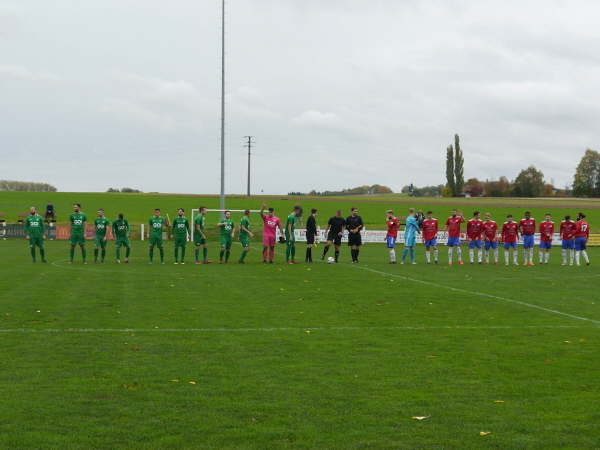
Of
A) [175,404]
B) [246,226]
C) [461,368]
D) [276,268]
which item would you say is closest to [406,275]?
[276,268]

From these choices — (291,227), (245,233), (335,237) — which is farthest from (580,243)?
(245,233)

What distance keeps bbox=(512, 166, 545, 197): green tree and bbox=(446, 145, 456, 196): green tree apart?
525 inches

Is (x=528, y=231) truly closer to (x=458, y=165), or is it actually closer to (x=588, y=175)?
(x=458, y=165)

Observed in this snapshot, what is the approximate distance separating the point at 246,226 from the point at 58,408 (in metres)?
19.7

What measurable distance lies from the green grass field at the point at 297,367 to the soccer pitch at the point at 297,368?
0.10ft

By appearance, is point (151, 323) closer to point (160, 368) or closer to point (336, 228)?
point (160, 368)

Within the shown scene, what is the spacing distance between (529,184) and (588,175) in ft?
32.5

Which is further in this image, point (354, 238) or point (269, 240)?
point (354, 238)

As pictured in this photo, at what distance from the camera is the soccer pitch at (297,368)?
6.33 meters

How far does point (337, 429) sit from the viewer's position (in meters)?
6.41

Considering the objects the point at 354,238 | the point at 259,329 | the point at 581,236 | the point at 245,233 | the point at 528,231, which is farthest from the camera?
the point at 528,231

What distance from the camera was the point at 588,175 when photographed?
127625 millimetres

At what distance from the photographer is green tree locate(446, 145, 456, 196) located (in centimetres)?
12075

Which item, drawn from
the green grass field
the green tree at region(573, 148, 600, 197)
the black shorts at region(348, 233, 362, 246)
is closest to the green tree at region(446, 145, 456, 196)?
the green tree at region(573, 148, 600, 197)
